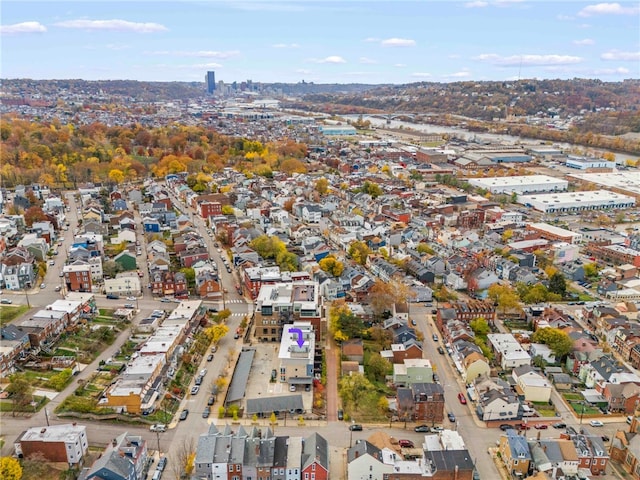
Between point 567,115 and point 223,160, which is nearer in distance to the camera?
point 223,160

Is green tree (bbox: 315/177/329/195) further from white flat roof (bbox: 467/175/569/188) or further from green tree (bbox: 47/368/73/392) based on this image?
green tree (bbox: 47/368/73/392)

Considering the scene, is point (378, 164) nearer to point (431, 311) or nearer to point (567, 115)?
point (431, 311)

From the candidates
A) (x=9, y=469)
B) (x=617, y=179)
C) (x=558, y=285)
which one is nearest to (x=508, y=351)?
(x=558, y=285)

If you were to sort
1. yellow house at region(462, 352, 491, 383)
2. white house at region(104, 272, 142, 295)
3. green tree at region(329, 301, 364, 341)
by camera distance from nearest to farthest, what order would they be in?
yellow house at region(462, 352, 491, 383), green tree at region(329, 301, 364, 341), white house at region(104, 272, 142, 295)

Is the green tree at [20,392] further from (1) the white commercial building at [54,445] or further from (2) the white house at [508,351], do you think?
(2) the white house at [508,351]

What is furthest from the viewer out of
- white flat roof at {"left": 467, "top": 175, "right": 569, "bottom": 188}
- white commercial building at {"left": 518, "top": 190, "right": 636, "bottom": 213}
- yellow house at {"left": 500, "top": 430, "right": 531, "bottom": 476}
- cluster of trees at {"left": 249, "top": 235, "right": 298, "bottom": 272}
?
white flat roof at {"left": 467, "top": 175, "right": 569, "bottom": 188}

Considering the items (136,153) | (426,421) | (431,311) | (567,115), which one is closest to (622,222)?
(431,311)

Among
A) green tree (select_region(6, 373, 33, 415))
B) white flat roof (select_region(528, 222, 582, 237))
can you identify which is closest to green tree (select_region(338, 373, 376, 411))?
green tree (select_region(6, 373, 33, 415))

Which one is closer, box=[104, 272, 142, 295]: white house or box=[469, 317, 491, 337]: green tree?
box=[469, 317, 491, 337]: green tree
